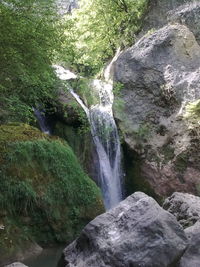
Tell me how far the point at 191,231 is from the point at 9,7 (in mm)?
5512

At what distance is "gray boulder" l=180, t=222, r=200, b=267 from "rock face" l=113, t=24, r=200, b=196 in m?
7.15

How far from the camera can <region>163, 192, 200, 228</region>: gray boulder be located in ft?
25.5

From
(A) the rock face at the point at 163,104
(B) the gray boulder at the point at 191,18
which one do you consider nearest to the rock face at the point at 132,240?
(A) the rock face at the point at 163,104

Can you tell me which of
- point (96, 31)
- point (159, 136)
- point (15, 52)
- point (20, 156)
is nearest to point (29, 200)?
point (20, 156)

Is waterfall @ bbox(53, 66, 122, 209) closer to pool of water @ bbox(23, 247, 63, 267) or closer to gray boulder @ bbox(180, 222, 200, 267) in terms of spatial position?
pool of water @ bbox(23, 247, 63, 267)

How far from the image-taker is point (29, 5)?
7863mm

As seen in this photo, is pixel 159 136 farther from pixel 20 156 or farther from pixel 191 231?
pixel 191 231

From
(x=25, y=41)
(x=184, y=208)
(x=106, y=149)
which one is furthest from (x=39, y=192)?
(x=106, y=149)

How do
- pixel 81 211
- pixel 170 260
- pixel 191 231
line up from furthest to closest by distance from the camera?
pixel 81 211 → pixel 191 231 → pixel 170 260

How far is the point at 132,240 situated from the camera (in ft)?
19.3

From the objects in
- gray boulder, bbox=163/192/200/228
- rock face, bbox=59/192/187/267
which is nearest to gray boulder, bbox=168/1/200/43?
gray boulder, bbox=163/192/200/228

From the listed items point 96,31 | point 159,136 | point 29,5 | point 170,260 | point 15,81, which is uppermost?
point 96,31

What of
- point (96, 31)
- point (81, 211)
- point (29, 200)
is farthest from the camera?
point (96, 31)

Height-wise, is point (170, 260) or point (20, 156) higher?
point (20, 156)
